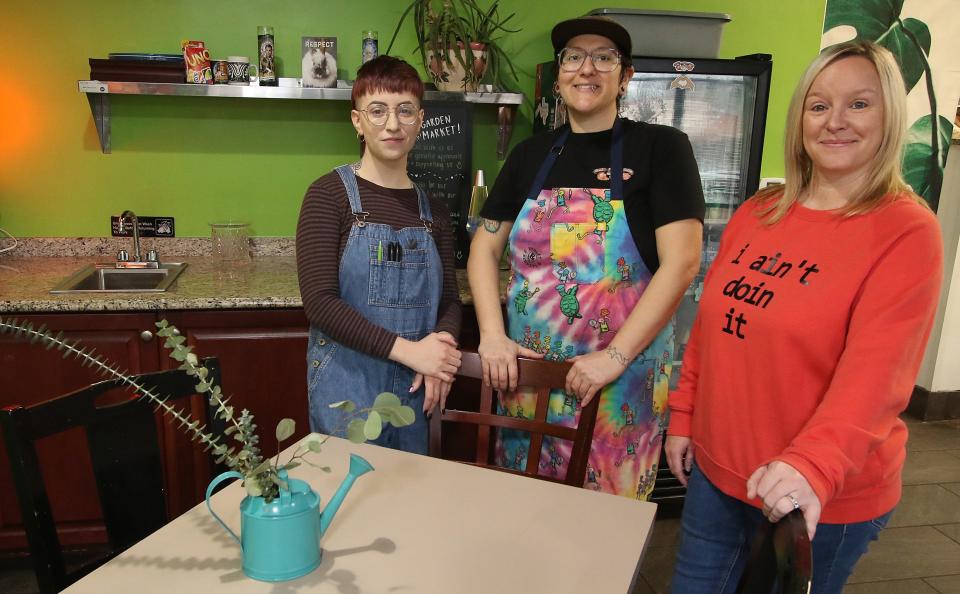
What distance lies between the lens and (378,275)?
5.76 ft

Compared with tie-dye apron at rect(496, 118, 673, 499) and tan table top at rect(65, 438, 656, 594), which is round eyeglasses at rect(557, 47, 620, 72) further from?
tan table top at rect(65, 438, 656, 594)

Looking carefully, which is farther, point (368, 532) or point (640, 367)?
point (640, 367)

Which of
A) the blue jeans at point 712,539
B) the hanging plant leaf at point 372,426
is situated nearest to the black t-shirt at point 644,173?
the blue jeans at point 712,539

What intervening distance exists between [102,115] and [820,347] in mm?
2543

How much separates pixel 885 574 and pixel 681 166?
5.59ft

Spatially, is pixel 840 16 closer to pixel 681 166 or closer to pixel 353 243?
pixel 681 166

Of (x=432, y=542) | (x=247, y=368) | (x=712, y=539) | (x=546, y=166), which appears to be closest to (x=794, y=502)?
(x=712, y=539)

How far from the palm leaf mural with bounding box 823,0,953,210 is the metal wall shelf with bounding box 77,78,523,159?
1617mm

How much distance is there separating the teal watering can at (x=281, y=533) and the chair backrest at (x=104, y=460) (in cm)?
35

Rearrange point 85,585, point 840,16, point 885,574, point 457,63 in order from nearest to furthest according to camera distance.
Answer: point 85,585
point 885,574
point 457,63
point 840,16

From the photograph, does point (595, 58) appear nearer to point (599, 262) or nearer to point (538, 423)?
point (599, 262)

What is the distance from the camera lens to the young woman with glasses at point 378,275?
1.66m

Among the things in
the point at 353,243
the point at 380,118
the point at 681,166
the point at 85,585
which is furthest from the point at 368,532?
the point at 681,166

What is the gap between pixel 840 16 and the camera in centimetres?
318
